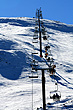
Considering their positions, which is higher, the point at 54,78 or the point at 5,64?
the point at 5,64

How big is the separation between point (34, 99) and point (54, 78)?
32.3 feet

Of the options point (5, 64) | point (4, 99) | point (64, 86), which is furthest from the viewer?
point (5, 64)

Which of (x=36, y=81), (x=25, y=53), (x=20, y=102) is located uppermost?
(x=25, y=53)

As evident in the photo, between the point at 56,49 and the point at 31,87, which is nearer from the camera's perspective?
the point at 31,87

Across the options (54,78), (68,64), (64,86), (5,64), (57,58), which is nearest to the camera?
(64,86)

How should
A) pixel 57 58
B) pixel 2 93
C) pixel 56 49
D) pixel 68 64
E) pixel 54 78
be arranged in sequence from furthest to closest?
pixel 56 49 < pixel 57 58 < pixel 68 64 < pixel 54 78 < pixel 2 93

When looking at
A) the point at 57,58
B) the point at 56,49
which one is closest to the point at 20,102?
the point at 57,58

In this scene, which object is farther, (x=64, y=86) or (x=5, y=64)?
(x=5, y=64)

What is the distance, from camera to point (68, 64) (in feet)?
120

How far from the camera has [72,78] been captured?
2973 cm

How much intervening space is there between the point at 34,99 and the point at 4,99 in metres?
3.58

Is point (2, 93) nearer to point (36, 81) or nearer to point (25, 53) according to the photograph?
point (36, 81)

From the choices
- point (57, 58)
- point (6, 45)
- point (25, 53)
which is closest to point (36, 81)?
point (25, 53)

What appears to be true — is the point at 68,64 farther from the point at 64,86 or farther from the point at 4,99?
the point at 4,99
